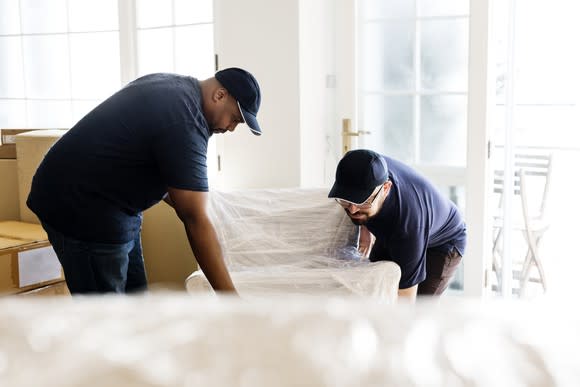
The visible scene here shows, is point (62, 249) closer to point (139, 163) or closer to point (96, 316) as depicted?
point (139, 163)

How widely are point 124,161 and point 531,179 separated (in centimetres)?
443

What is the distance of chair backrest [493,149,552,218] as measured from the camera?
420 cm

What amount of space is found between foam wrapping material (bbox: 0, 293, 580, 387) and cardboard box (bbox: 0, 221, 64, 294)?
9.42 ft

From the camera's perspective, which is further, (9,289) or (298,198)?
(9,289)

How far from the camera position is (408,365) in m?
0.14

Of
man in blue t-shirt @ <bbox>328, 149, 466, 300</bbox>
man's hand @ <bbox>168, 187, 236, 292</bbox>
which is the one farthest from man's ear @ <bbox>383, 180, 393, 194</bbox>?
man's hand @ <bbox>168, 187, 236, 292</bbox>

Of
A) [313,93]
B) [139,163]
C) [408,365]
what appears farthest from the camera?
[313,93]

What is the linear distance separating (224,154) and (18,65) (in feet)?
6.11

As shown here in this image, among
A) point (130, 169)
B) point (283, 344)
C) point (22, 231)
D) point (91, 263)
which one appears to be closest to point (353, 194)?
point (130, 169)

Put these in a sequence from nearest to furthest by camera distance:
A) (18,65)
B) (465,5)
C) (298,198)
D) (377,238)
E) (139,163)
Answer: (139,163) < (377,238) < (298,198) < (465,5) < (18,65)

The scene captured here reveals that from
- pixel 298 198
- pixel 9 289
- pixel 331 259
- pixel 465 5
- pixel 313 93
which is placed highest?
pixel 465 5

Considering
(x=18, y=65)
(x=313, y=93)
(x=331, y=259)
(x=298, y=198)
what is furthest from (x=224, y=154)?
(x=18, y=65)

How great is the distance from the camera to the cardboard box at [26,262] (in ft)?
9.57

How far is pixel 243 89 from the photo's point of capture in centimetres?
213
